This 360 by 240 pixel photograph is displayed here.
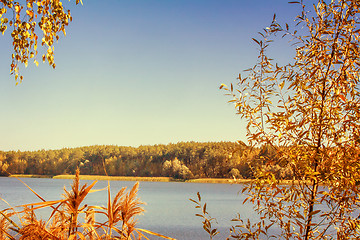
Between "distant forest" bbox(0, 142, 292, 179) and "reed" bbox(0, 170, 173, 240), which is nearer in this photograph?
"reed" bbox(0, 170, 173, 240)

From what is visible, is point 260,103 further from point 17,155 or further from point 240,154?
point 17,155

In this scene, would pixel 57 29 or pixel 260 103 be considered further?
pixel 57 29

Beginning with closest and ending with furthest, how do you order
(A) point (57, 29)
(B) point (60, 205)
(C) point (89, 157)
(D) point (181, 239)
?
(B) point (60, 205), (A) point (57, 29), (D) point (181, 239), (C) point (89, 157)

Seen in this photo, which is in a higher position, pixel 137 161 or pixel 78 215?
pixel 137 161

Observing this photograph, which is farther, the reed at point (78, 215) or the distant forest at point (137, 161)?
the distant forest at point (137, 161)

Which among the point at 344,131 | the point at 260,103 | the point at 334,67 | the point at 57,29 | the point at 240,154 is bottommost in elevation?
the point at 240,154

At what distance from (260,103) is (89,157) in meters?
92.2

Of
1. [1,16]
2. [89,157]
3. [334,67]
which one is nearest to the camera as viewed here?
[334,67]

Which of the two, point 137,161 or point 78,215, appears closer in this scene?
point 78,215

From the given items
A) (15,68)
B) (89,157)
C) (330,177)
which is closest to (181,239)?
(15,68)

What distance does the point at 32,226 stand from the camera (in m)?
1.40

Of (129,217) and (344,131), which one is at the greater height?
(344,131)

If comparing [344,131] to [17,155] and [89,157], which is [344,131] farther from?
[17,155]

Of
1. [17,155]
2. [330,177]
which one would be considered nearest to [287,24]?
[330,177]
